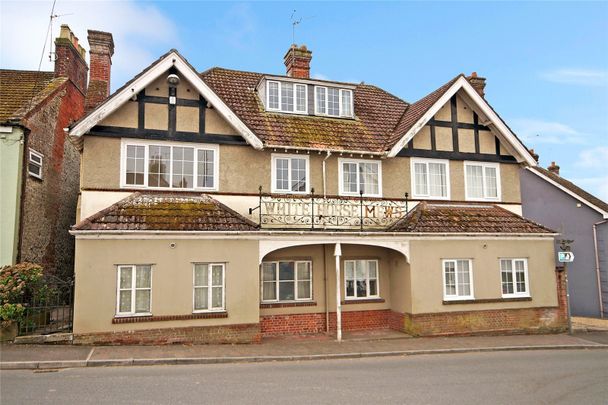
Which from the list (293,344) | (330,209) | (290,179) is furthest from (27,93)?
(293,344)

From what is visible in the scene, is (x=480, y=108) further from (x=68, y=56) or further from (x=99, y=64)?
(x=68, y=56)

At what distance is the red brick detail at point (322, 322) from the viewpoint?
48.6 feet

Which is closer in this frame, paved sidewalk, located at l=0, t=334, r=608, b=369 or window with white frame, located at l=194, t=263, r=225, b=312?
paved sidewalk, located at l=0, t=334, r=608, b=369

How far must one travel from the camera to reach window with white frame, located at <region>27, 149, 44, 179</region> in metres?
15.2

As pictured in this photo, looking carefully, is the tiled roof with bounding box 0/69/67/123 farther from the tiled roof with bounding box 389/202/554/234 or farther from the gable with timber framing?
the gable with timber framing

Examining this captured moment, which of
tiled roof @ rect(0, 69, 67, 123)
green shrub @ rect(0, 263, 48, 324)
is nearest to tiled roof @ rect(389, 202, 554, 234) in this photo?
green shrub @ rect(0, 263, 48, 324)

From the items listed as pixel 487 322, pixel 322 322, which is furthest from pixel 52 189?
pixel 487 322

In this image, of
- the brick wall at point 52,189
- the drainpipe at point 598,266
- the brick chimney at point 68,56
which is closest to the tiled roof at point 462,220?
the drainpipe at point 598,266

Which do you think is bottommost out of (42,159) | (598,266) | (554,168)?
(598,266)

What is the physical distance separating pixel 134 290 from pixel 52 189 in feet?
22.9

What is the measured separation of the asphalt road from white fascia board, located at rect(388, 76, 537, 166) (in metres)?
7.95

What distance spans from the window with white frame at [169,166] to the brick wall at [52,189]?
3.53 m

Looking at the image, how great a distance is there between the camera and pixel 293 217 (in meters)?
15.2

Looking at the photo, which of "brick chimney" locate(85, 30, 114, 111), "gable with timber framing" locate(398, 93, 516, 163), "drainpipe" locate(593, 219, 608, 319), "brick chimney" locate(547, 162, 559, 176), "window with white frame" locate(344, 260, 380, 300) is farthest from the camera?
"brick chimney" locate(547, 162, 559, 176)
